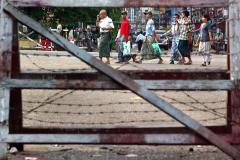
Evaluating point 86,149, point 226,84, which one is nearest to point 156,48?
point 86,149

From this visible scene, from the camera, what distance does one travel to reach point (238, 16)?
5.79 meters

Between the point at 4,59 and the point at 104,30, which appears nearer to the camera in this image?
the point at 4,59

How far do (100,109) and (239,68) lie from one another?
5.12 m

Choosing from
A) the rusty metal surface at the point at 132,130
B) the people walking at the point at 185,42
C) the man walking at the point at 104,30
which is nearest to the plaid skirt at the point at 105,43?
the man walking at the point at 104,30

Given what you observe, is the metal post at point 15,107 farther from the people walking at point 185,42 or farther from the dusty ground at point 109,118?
the people walking at point 185,42

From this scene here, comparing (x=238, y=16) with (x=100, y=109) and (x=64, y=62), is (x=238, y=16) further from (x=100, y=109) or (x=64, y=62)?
(x=64, y=62)

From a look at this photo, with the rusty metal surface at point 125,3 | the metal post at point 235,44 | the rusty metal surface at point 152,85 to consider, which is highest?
the rusty metal surface at point 125,3

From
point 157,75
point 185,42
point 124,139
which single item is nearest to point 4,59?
point 124,139

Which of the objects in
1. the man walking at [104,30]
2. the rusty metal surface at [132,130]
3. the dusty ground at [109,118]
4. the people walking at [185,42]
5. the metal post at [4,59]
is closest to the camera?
the metal post at [4,59]

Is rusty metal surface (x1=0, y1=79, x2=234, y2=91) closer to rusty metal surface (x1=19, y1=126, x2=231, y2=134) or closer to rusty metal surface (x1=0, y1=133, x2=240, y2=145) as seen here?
rusty metal surface (x1=0, y1=133, x2=240, y2=145)

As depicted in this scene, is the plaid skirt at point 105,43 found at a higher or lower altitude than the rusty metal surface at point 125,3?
lower

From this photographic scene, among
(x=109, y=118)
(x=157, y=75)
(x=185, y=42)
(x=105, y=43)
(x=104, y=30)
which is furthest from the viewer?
(x=185, y=42)

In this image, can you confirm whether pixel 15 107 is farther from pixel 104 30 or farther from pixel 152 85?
pixel 104 30

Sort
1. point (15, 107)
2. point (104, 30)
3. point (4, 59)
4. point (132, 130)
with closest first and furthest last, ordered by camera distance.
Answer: point (4, 59) → point (132, 130) → point (15, 107) → point (104, 30)
